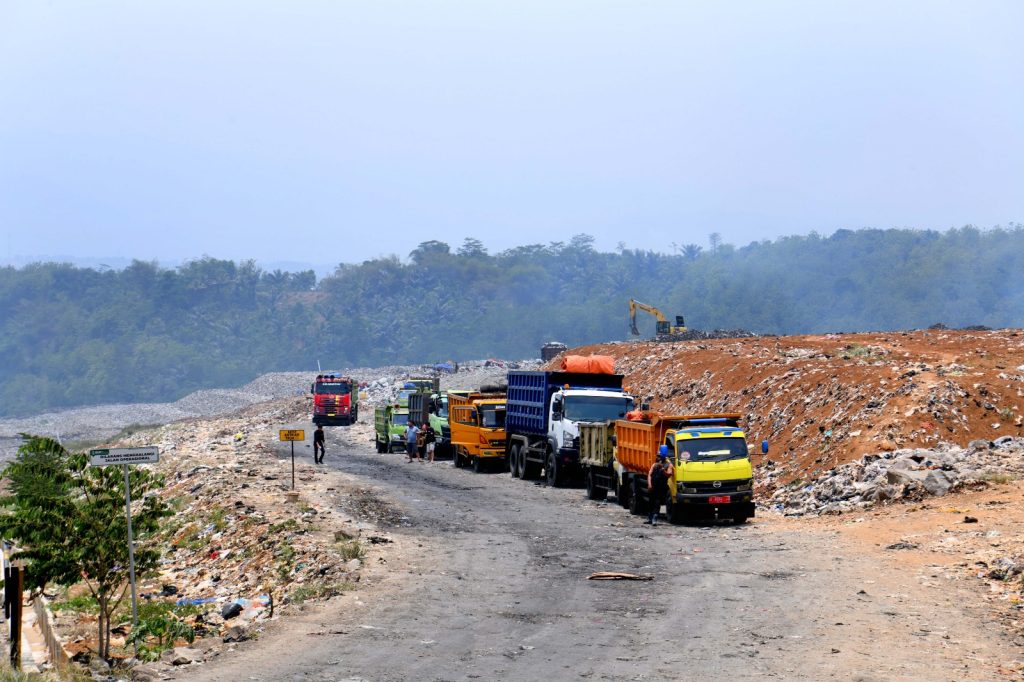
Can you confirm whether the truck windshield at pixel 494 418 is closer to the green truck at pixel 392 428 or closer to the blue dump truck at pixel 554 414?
the blue dump truck at pixel 554 414

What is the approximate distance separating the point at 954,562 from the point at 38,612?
53.5ft

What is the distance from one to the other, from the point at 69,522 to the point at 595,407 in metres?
→ 19.9

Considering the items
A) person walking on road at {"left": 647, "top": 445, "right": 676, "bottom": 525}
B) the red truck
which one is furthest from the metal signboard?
the red truck

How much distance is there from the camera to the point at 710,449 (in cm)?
2641

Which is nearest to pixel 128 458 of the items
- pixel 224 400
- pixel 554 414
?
pixel 554 414

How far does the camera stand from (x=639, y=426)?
2873 centimetres

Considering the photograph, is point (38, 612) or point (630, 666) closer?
point (630, 666)

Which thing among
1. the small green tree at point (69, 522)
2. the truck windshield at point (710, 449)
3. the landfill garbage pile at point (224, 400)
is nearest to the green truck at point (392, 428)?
the truck windshield at point (710, 449)

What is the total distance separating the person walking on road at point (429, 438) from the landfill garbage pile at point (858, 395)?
9.84 m

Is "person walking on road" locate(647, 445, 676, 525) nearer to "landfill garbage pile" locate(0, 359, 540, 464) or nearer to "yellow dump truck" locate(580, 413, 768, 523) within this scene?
"yellow dump truck" locate(580, 413, 768, 523)

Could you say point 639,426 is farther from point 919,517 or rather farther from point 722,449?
point 919,517

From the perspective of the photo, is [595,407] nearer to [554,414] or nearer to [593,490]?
[554,414]

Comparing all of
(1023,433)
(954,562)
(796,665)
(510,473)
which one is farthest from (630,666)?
(510,473)

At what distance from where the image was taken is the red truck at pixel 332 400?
74.9 meters
